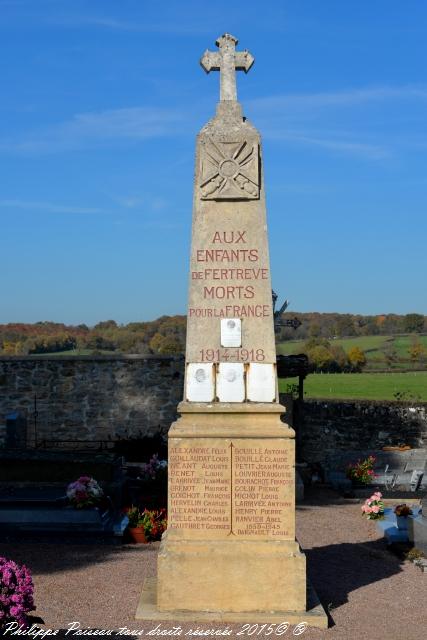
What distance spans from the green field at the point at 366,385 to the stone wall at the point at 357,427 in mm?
1925

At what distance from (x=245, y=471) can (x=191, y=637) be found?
152cm

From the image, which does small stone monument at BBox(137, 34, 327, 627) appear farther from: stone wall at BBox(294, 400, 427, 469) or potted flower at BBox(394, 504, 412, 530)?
stone wall at BBox(294, 400, 427, 469)

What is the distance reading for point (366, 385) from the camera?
26.4 meters

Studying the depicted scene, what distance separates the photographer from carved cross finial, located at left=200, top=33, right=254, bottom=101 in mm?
8375

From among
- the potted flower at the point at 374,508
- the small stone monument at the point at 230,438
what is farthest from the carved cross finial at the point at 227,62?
the potted flower at the point at 374,508

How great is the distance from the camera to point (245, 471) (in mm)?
7848

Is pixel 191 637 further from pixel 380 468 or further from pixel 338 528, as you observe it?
pixel 380 468

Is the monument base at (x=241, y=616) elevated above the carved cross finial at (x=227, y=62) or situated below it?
below

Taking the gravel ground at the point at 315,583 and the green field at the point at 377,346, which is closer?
the gravel ground at the point at 315,583

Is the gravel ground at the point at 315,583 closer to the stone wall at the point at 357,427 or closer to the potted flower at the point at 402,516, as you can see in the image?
the potted flower at the point at 402,516

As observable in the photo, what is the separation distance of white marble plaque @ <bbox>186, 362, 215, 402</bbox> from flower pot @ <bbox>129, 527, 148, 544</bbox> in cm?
412

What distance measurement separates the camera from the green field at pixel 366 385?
24328mm

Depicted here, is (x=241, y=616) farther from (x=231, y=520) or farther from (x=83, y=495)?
(x=83, y=495)

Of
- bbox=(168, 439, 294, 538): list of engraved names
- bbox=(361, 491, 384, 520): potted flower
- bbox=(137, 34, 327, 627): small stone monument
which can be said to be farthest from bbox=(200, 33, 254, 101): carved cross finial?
bbox=(361, 491, 384, 520): potted flower
